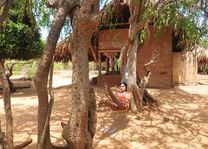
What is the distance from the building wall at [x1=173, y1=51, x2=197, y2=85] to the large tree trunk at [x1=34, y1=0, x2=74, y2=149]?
11786 millimetres

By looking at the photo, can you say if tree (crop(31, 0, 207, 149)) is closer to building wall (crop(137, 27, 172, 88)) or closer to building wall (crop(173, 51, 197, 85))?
building wall (crop(137, 27, 172, 88))

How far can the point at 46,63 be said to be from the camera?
5770mm

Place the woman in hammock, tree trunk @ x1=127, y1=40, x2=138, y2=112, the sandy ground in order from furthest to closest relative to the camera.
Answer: tree trunk @ x1=127, y1=40, x2=138, y2=112
the woman in hammock
the sandy ground

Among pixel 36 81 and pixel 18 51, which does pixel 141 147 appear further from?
pixel 18 51

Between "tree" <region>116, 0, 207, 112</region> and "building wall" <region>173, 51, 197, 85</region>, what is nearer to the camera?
"tree" <region>116, 0, 207, 112</region>

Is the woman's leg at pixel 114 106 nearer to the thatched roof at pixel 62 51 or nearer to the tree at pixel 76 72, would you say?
the tree at pixel 76 72

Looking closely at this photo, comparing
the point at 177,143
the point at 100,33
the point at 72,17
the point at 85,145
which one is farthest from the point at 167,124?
the point at 100,33

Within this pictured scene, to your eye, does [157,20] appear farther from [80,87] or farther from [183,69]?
[183,69]

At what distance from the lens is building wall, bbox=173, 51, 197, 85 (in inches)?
680

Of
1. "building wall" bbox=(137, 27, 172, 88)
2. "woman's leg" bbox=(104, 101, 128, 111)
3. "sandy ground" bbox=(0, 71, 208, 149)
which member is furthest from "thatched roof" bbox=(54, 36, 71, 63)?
"woman's leg" bbox=(104, 101, 128, 111)

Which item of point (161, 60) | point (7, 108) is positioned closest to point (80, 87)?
point (7, 108)

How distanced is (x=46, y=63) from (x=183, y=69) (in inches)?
501

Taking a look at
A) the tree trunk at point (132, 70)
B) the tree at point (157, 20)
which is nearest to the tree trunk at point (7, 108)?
the tree at point (157, 20)

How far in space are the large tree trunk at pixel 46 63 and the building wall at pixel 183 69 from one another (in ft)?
38.7
